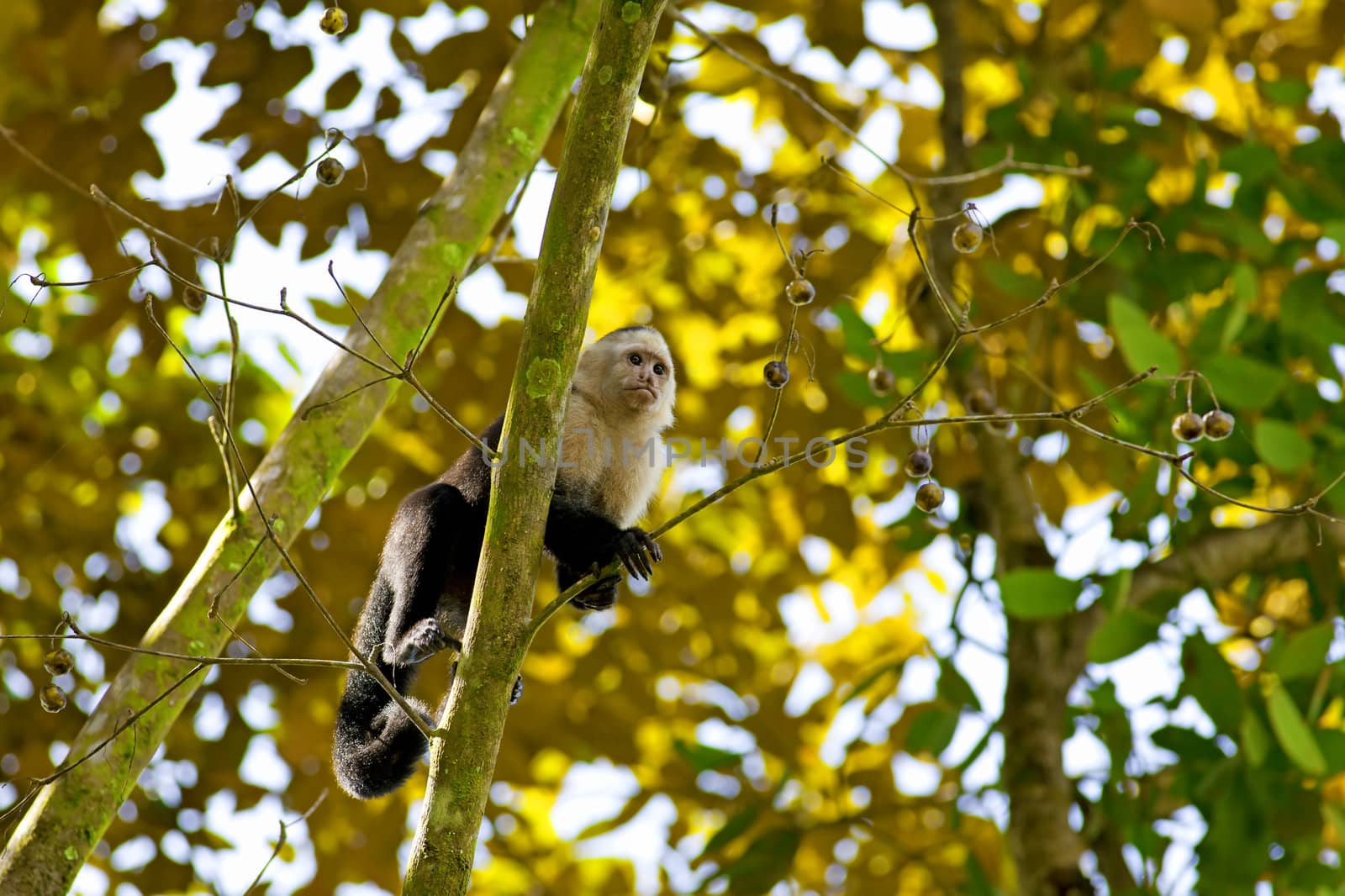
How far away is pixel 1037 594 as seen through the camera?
9.83 ft

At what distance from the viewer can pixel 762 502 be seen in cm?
489

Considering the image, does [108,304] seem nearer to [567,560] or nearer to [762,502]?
[567,560]

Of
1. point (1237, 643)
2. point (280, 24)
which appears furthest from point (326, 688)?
point (1237, 643)

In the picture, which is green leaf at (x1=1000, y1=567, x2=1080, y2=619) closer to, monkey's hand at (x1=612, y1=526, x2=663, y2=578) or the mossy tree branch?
monkey's hand at (x1=612, y1=526, x2=663, y2=578)

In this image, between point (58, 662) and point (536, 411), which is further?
point (58, 662)

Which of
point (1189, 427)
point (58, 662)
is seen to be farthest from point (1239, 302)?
point (58, 662)

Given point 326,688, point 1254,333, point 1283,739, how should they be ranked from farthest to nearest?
point 326,688, point 1254,333, point 1283,739

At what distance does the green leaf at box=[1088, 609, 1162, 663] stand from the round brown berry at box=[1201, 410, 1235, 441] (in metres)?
1.13

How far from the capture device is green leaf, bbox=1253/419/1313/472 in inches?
116

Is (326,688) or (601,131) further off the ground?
(326,688)

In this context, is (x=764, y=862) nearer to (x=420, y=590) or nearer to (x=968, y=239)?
(x=420, y=590)

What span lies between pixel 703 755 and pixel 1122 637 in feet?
4.31

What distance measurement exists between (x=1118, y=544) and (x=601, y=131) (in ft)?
7.16

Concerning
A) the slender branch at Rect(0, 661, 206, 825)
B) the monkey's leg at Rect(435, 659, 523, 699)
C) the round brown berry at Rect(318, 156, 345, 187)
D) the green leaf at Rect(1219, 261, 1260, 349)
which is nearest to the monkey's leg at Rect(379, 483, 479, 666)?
the monkey's leg at Rect(435, 659, 523, 699)
